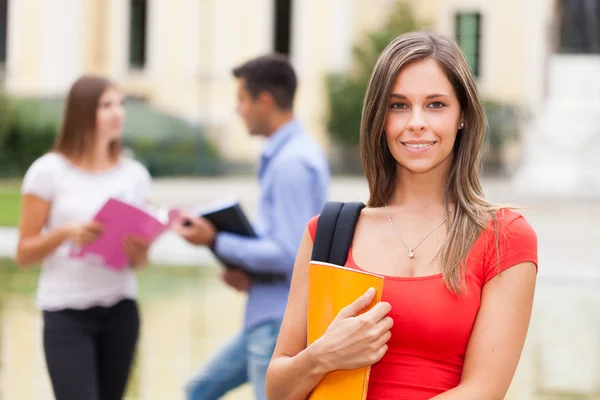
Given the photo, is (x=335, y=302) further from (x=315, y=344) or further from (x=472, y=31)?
(x=472, y=31)

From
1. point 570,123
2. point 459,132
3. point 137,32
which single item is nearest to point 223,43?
point 137,32

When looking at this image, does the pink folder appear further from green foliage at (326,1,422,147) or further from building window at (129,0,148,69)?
building window at (129,0,148,69)

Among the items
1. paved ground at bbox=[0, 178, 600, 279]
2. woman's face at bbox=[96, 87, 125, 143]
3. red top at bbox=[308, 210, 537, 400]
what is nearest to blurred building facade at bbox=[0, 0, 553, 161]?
paved ground at bbox=[0, 178, 600, 279]

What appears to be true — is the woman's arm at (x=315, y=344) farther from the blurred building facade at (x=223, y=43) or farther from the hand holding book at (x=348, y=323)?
the blurred building facade at (x=223, y=43)

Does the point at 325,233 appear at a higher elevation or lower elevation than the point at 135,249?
higher

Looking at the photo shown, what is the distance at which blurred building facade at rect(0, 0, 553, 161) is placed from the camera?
29.7 m

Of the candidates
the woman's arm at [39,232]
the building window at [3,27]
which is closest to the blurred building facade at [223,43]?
the building window at [3,27]

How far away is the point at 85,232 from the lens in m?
4.01

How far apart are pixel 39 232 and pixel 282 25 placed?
89.3 ft

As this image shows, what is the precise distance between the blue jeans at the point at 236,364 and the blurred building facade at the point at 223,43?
2507cm

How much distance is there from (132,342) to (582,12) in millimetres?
21329

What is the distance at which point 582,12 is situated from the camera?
77.7 feet

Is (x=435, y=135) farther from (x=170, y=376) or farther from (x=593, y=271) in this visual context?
(x=593, y=271)

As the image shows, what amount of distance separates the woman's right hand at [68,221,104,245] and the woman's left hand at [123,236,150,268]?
5.1 inches
